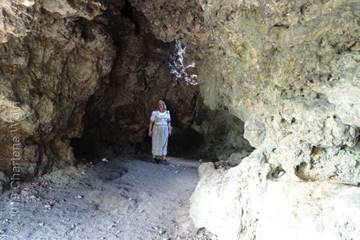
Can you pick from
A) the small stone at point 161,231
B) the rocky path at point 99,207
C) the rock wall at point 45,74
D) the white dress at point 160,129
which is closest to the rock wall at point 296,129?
the small stone at point 161,231

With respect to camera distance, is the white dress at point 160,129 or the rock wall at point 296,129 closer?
the rock wall at point 296,129

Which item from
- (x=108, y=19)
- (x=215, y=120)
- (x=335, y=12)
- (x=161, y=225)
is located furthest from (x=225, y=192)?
(x=215, y=120)

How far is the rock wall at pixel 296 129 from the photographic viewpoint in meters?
3.22

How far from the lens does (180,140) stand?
35.6ft

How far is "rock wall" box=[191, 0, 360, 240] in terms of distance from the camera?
3217 millimetres

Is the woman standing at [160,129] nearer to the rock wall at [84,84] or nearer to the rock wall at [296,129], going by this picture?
the rock wall at [84,84]

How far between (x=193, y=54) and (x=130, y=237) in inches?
185

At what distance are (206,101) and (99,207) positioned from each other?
363 centimetres

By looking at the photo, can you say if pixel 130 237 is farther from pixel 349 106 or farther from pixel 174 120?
pixel 174 120

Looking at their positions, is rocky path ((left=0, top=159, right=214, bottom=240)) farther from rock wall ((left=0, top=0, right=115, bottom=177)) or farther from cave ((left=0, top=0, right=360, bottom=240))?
rock wall ((left=0, top=0, right=115, bottom=177))

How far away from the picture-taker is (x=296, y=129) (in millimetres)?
3521

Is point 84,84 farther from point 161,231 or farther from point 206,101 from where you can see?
point 161,231

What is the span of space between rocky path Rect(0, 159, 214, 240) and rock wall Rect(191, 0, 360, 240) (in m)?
0.64

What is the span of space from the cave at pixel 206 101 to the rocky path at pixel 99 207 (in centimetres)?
2
